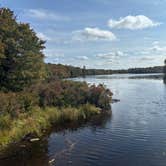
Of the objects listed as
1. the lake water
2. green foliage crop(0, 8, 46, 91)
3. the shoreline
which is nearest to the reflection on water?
the lake water

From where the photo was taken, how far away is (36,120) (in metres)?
35.9

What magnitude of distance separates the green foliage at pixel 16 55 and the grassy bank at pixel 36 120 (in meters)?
4.84

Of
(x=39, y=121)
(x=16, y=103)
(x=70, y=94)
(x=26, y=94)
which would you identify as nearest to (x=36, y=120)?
(x=39, y=121)

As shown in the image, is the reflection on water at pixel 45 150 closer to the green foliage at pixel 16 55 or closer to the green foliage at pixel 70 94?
the green foliage at pixel 70 94

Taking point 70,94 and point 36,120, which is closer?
point 36,120

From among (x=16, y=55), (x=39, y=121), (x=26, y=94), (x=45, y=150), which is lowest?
(x=45, y=150)

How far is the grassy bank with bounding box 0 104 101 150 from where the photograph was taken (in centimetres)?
3022

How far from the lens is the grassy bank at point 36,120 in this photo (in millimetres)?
30219

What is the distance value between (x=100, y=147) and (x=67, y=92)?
20141 mm

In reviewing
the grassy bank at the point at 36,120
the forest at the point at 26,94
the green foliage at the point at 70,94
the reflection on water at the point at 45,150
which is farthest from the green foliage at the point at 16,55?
the reflection on water at the point at 45,150

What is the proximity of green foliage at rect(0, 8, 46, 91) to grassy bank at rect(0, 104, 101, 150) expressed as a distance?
4.84 m

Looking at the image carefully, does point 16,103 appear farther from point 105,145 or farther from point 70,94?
point 70,94

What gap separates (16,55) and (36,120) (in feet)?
31.0

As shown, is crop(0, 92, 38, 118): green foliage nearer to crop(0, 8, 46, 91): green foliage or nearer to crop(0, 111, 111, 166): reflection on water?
crop(0, 8, 46, 91): green foliage
